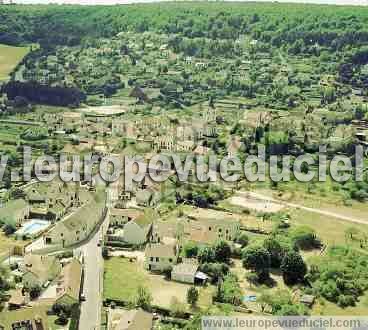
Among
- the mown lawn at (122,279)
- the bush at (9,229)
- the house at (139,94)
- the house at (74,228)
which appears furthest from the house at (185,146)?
the house at (139,94)

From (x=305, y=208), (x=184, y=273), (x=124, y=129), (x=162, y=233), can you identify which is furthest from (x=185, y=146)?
(x=184, y=273)

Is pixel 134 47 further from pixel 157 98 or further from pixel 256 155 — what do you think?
pixel 256 155

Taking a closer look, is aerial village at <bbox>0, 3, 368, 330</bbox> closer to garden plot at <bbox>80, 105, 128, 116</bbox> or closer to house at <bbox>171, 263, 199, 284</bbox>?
A: house at <bbox>171, 263, 199, 284</bbox>

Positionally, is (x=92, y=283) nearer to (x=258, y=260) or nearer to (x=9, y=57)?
(x=258, y=260)

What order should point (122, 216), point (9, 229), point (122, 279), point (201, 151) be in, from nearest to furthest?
point (122, 279) → point (9, 229) → point (122, 216) → point (201, 151)

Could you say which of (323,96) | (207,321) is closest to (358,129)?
(323,96)

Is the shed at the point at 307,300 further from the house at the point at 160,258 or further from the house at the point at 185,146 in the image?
the house at the point at 185,146
